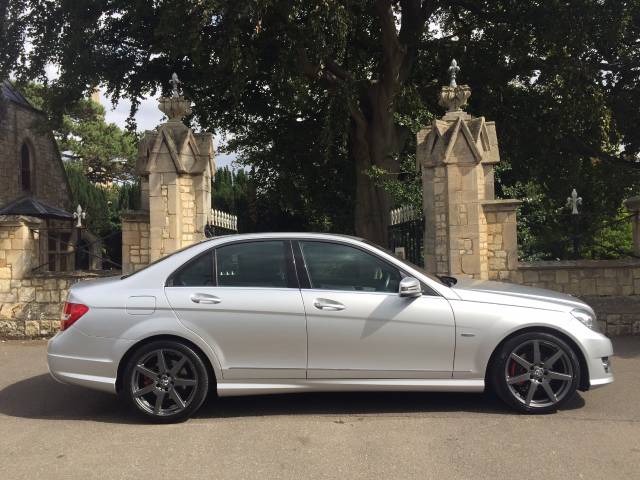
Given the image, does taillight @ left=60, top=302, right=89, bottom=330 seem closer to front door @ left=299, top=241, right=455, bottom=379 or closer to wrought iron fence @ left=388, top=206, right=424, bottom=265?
front door @ left=299, top=241, right=455, bottom=379

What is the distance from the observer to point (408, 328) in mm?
4820

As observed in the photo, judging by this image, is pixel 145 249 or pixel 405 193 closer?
pixel 145 249

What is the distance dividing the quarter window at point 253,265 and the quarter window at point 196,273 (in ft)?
0.24

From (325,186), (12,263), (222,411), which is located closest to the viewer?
(222,411)

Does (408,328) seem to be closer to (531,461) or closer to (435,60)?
(531,461)

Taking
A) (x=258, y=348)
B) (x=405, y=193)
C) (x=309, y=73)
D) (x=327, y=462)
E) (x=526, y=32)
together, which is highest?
(x=526, y=32)

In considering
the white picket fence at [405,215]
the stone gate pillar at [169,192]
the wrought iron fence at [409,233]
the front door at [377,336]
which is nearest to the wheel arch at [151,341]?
the front door at [377,336]

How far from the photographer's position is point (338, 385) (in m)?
4.85

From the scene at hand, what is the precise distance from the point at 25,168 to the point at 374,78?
57.2 ft

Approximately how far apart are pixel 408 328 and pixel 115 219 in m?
28.7

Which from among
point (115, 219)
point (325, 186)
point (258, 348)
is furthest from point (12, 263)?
point (115, 219)

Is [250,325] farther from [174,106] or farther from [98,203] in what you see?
[98,203]

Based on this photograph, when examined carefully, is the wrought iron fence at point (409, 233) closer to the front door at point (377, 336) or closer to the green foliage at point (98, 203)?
the front door at point (377, 336)

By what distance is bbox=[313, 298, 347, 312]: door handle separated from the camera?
483 centimetres
